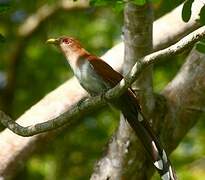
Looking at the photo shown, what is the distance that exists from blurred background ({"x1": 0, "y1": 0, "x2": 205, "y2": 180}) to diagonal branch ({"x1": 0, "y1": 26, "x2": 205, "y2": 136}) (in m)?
3.82

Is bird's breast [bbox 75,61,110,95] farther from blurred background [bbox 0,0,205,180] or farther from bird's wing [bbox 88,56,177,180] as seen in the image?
blurred background [bbox 0,0,205,180]

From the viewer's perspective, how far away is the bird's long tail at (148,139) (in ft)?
15.4

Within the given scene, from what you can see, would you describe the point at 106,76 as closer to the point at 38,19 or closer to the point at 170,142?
the point at 170,142

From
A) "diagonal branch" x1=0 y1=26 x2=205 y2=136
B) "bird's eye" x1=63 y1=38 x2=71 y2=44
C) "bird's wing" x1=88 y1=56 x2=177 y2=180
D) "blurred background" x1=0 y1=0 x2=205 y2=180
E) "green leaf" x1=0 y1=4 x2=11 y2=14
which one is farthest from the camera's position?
"blurred background" x1=0 y1=0 x2=205 y2=180

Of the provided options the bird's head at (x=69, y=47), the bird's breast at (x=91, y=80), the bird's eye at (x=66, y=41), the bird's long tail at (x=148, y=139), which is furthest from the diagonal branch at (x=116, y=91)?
the bird's eye at (x=66, y=41)

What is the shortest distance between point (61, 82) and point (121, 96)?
419cm

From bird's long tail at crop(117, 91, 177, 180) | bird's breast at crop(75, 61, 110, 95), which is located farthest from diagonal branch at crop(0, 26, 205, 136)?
bird's long tail at crop(117, 91, 177, 180)

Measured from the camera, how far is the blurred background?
829 cm

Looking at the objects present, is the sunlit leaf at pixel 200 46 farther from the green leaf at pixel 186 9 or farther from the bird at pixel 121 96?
the bird at pixel 121 96

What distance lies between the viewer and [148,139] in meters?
4.79

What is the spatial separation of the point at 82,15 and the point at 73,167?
2092mm

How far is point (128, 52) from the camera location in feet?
16.4

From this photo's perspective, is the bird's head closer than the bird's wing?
No

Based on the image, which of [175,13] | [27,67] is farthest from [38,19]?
[175,13]
